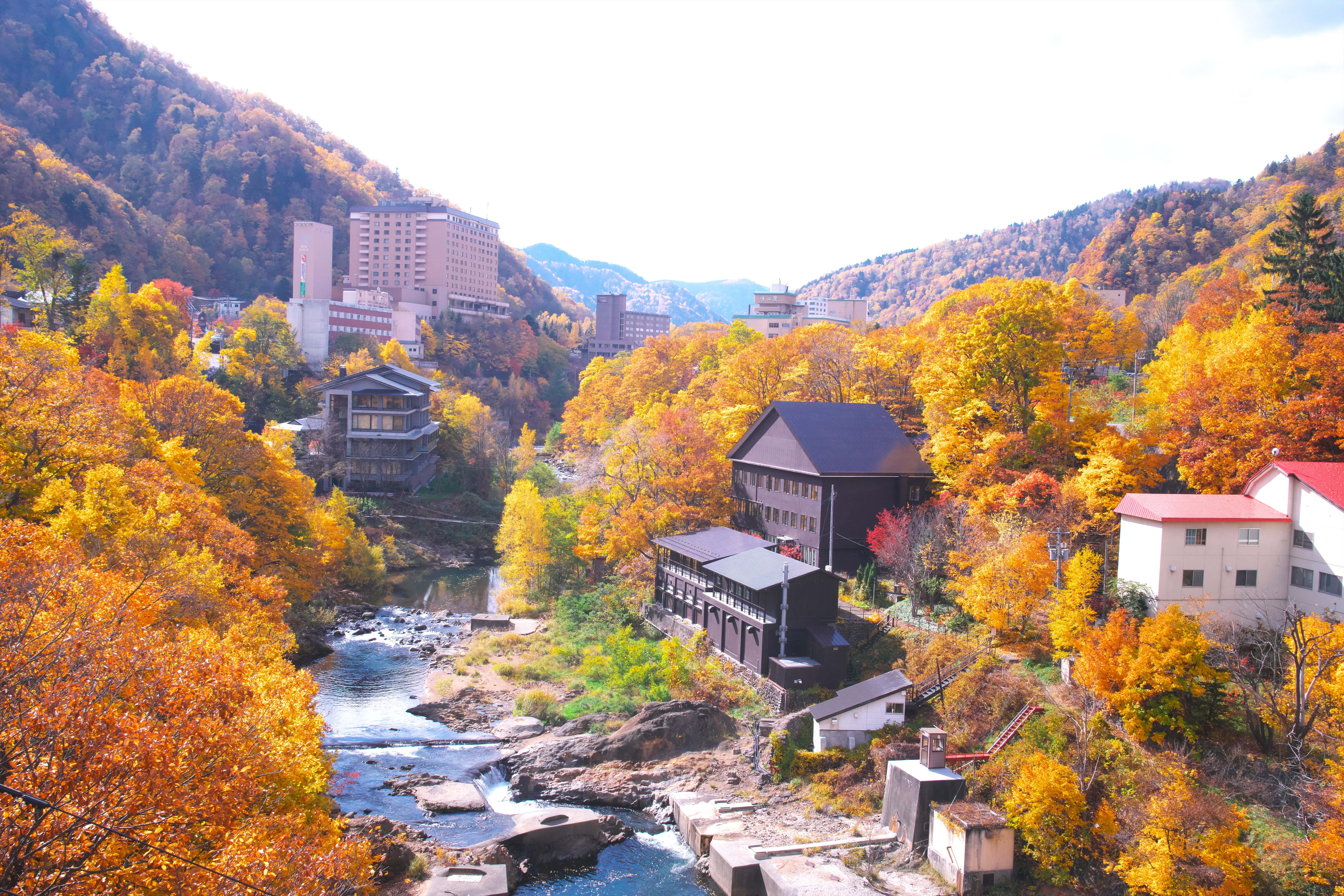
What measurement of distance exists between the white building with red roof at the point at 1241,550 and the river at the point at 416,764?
537 inches

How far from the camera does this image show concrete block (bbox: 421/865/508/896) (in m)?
15.9

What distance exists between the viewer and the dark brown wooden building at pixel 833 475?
94.8 feet

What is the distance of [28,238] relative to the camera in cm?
4900

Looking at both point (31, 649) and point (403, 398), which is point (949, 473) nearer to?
point (31, 649)

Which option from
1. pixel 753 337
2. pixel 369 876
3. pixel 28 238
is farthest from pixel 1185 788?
pixel 28 238

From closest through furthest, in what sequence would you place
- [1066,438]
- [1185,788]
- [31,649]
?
1. [31,649]
2. [1185,788]
3. [1066,438]

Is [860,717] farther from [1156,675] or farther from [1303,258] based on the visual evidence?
[1303,258]

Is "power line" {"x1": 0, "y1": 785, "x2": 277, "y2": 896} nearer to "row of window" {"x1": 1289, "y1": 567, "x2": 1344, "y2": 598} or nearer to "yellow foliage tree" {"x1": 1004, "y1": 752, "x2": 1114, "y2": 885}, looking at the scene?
"yellow foliage tree" {"x1": 1004, "y1": 752, "x2": 1114, "y2": 885}

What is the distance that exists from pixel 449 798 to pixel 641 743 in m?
5.49

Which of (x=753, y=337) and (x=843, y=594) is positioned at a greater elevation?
(x=753, y=337)

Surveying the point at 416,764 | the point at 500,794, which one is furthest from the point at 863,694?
the point at 416,764

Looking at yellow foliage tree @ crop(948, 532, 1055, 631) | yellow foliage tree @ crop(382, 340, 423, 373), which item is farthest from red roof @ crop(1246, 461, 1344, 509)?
yellow foliage tree @ crop(382, 340, 423, 373)

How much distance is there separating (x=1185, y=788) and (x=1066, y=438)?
43.8 ft

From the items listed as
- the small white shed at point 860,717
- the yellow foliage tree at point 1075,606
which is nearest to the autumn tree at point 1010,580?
the yellow foliage tree at point 1075,606
